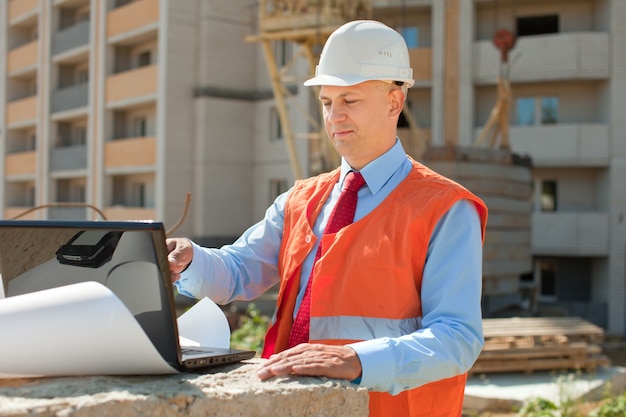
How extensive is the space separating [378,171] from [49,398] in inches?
47.0

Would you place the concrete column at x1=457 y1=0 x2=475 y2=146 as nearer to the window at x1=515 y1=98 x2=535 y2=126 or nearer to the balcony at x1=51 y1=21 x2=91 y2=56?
the window at x1=515 y1=98 x2=535 y2=126

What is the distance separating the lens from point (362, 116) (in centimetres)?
229

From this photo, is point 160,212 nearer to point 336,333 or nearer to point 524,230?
point 524,230

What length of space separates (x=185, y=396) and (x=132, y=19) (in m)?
24.2

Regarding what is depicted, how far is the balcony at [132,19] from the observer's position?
2377 cm

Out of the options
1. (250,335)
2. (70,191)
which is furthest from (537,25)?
(70,191)

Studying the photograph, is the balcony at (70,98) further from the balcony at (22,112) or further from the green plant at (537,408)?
the green plant at (537,408)

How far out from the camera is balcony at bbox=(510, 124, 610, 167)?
1936 cm

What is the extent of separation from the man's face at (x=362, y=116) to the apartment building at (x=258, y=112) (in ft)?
44.2

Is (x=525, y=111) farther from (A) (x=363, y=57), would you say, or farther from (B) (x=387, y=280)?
(B) (x=387, y=280)

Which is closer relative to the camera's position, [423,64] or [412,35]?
[423,64]

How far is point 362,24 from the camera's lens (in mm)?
2336

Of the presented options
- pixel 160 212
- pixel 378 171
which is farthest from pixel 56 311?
pixel 160 212

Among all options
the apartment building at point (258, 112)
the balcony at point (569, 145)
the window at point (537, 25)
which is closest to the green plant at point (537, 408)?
the apartment building at point (258, 112)
